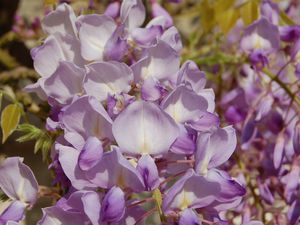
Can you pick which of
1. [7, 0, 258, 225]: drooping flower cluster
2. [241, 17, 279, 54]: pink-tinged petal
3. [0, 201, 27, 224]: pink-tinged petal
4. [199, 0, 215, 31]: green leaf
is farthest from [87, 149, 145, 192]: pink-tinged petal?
[199, 0, 215, 31]: green leaf

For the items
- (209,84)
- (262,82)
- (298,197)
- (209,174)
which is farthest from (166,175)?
(209,84)

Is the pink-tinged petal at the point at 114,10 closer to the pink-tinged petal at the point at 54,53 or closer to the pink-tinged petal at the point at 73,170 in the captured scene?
the pink-tinged petal at the point at 54,53

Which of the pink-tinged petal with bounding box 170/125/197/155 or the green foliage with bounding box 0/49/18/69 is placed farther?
the green foliage with bounding box 0/49/18/69

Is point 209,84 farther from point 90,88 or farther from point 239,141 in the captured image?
point 90,88

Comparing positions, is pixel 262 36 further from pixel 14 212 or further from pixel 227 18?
pixel 14 212

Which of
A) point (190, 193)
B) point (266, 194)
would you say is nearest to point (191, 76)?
point (190, 193)

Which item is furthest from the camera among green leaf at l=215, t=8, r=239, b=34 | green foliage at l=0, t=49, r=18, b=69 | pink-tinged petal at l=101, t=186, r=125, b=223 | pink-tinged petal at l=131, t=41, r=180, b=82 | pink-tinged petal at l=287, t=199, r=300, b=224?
green foliage at l=0, t=49, r=18, b=69

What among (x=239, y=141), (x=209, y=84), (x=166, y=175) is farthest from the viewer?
(x=209, y=84)

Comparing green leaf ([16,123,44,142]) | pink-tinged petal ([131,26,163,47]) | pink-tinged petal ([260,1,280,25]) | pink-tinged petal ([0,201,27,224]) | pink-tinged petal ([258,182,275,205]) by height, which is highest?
pink-tinged petal ([131,26,163,47])

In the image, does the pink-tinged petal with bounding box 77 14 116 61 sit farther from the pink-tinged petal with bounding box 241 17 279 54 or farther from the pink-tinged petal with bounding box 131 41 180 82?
the pink-tinged petal with bounding box 241 17 279 54
